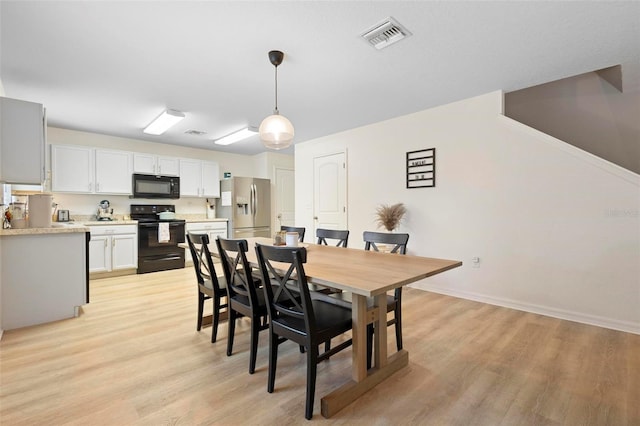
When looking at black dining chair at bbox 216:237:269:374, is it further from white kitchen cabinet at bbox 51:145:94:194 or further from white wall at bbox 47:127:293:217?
white wall at bbox 47:127:293:217

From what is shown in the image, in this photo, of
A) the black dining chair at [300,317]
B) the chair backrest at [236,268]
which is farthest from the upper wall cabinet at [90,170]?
the black dining chair at [300,317]

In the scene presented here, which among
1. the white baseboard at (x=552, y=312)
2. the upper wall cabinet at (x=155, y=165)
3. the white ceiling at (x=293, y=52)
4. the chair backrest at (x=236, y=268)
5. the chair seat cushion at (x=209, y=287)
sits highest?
the white ceiling at (x=293, y=52)

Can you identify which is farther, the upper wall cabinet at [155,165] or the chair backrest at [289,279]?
the upper wall cabinet at [155,165]

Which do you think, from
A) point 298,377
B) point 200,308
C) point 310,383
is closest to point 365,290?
point 310,383

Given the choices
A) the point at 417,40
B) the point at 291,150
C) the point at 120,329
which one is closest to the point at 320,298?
the point at 120,329

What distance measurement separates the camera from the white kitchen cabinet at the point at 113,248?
446cm

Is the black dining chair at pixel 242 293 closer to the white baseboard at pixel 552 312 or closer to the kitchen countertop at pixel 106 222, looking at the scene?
the white baseboard at pixel 552 312

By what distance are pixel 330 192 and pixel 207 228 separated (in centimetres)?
249

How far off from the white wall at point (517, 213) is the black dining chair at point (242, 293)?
104 inches

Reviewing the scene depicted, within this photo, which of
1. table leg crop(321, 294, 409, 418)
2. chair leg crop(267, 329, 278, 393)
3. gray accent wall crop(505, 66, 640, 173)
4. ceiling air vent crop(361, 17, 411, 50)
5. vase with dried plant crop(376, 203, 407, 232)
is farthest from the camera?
vase with dried plant crop(376, 203, 407, 232)

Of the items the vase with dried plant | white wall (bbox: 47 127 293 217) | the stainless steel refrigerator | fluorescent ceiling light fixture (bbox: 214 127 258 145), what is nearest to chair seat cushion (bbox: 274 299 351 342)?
the vase with dried plant

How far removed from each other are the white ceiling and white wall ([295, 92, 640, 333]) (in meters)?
0.50

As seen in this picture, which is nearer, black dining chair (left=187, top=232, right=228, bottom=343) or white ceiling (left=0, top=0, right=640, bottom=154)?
white ceiling (left=0, top=0, right=640, bottom=154)

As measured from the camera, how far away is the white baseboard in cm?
264
